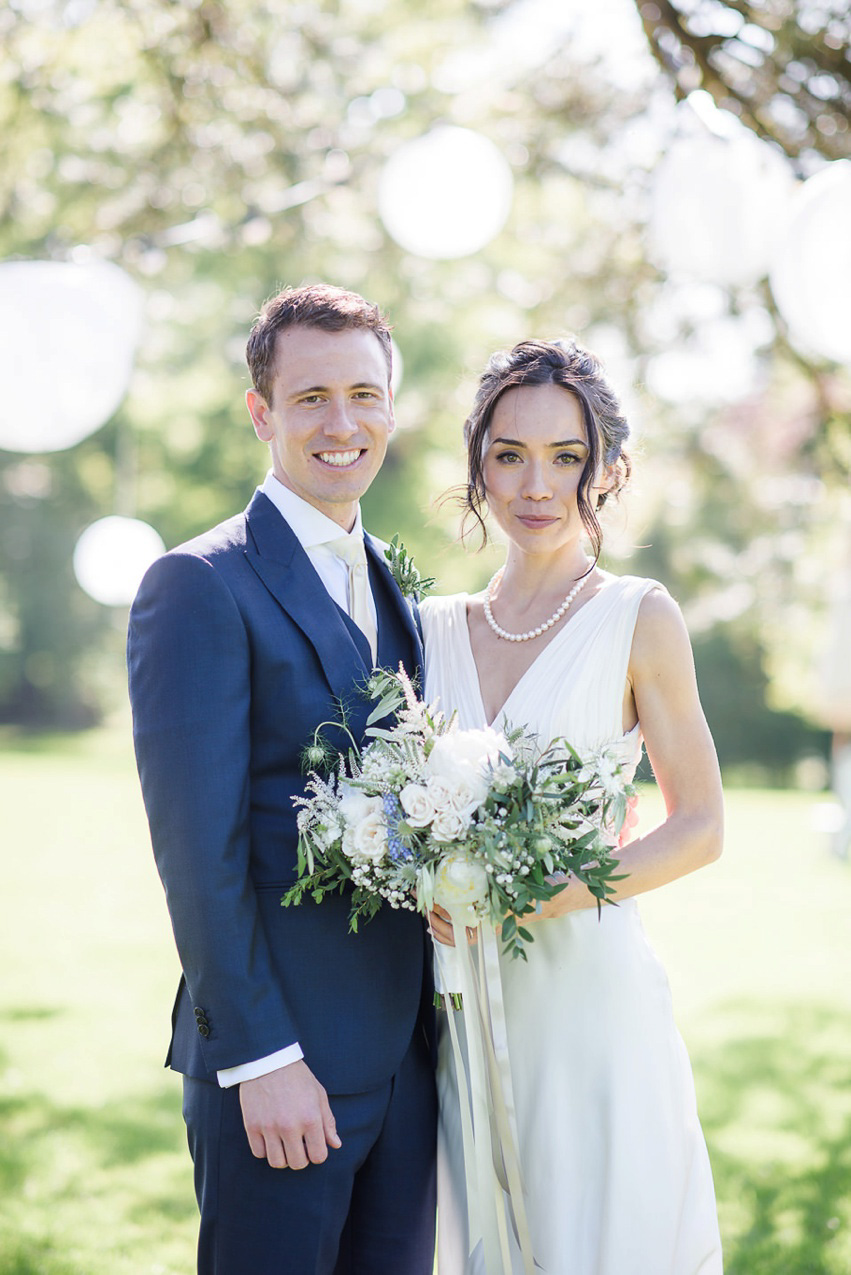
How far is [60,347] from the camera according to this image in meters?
5.76

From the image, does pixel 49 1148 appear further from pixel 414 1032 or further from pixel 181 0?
pixel 181 0

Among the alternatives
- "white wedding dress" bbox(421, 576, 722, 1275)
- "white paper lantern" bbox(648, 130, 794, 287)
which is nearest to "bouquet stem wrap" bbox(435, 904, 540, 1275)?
"white wedding dress" bbox(421, 576, 722, 1275)

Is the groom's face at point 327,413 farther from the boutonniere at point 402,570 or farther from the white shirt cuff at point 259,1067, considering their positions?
the white shirt cuff at point 259,1067

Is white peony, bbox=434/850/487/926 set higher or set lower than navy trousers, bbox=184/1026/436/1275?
higher

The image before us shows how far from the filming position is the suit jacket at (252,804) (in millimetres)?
2395

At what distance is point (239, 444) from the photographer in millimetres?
24578

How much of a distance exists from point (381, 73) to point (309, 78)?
1.74 metres

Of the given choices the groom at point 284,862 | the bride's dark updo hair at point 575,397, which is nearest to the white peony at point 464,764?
the groom at point 284,862

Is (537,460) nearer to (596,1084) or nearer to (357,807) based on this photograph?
(357,807)

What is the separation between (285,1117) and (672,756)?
1.18 meters

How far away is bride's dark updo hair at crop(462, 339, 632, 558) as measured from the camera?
298 cm

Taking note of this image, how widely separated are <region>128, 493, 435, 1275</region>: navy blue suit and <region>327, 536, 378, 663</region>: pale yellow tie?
0.27 feet

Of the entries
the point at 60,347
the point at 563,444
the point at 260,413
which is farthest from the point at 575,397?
the point at 60,347

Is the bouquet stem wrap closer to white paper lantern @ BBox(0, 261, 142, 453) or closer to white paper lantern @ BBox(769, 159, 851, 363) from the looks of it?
white paper lantern @ BBox(769, 159, 851, 363)
